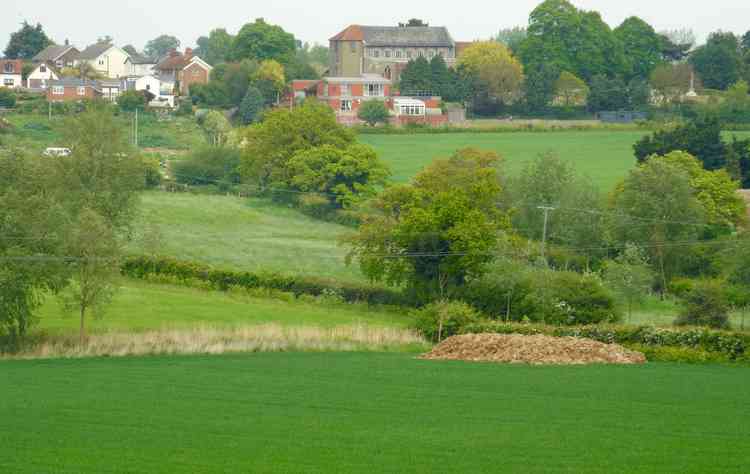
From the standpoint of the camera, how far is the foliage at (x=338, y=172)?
83.1 m

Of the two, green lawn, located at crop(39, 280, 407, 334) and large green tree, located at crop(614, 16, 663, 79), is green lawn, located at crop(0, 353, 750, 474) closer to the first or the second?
green lawn, located at crop(39, 280, 407, 334)

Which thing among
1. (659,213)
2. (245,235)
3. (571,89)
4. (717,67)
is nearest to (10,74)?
(571,89)

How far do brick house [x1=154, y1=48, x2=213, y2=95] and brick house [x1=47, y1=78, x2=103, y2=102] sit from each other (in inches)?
479

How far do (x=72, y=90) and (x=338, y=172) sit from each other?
5628 centimetres

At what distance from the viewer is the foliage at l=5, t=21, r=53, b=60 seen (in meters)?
171

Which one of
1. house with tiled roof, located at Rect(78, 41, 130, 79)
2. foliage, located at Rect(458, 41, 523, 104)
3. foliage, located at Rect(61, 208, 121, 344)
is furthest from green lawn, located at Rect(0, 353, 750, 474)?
house with tiled roof, located at Rect(78, 41, 130, 79)

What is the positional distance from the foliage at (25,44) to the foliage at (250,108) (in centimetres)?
5981

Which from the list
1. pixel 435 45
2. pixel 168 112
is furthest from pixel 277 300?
pixel 435 45

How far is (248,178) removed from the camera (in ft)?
294

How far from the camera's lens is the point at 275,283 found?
55531 mm

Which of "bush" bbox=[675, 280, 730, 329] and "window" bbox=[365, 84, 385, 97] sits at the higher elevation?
"window" bbox=[365, 84, 385, 97]

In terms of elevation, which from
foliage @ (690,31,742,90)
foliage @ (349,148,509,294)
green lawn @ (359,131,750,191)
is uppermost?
foliage @ (690,31,742,90)

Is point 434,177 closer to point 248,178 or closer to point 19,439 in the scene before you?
point 248,178

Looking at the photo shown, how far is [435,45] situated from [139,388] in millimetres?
133894
